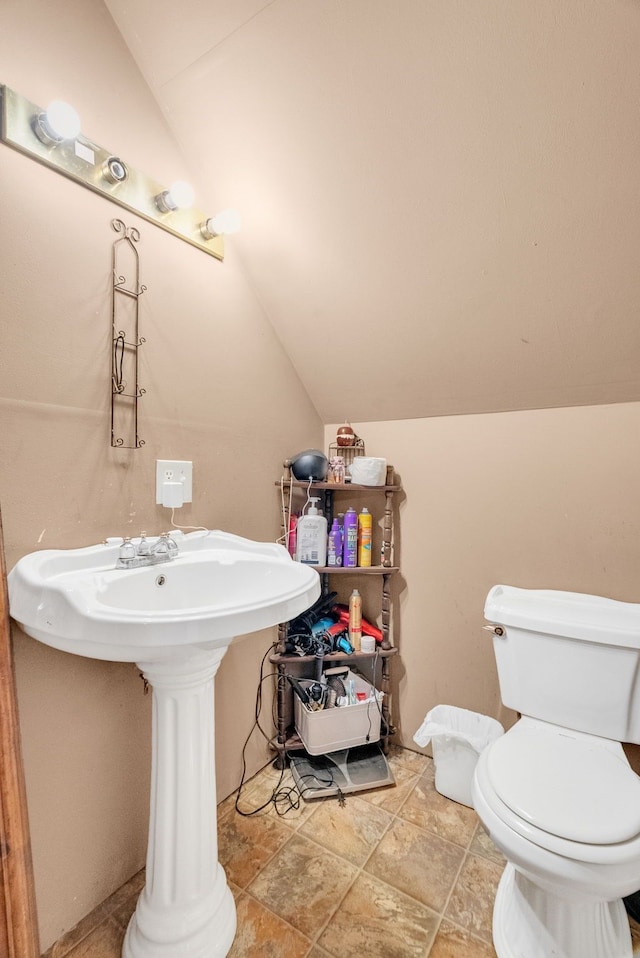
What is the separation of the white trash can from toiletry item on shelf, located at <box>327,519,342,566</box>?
0.68m

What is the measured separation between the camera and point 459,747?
1.47 meters

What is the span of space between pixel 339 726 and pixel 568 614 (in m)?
0.91

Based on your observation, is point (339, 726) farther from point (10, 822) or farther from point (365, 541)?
point (10, 822)

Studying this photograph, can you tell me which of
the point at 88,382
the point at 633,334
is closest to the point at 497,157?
the point at 633,334

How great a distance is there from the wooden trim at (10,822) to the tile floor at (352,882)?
176mm

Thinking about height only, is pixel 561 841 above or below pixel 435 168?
below

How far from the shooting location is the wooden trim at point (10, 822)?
0.89 metres

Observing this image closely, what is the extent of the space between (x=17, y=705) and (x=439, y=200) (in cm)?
164

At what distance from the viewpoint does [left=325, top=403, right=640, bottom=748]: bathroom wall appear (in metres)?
1.34

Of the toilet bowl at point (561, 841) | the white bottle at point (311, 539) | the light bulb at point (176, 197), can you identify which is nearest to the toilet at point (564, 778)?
the toilet bowl at point (561, 841)

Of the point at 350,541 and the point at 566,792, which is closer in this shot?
the point at 566,792

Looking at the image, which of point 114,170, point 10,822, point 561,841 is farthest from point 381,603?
point 114,170

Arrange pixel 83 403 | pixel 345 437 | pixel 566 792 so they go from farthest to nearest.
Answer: pixel 345 437 → pixel 83 403 → pixel 566 792

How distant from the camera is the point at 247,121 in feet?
3.88
